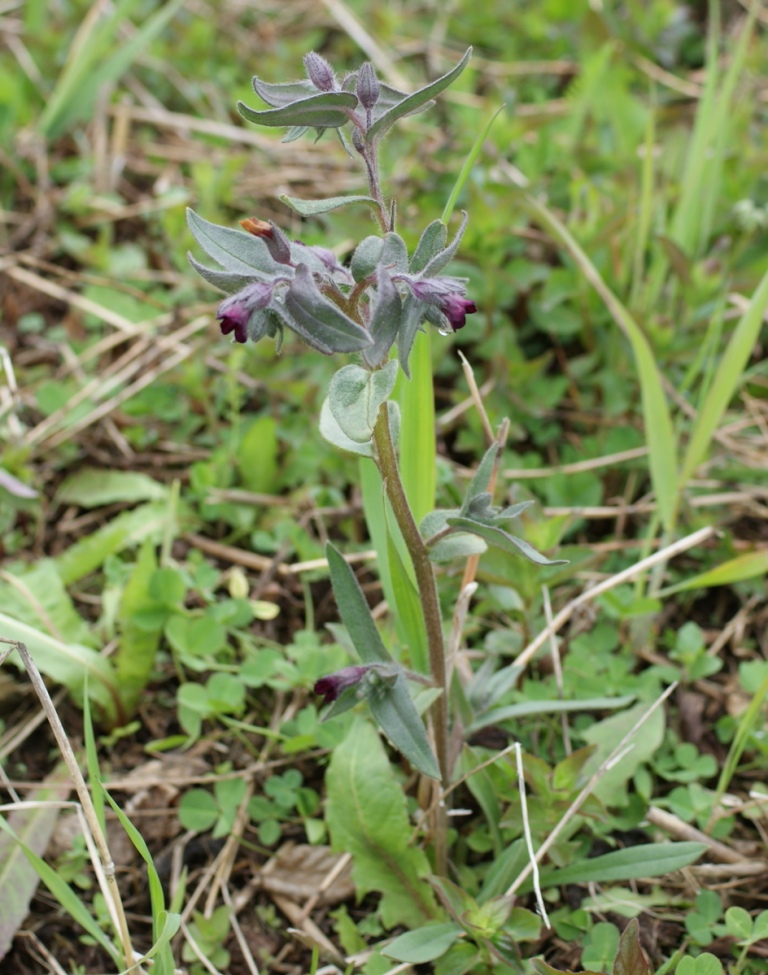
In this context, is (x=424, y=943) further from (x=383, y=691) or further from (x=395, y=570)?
(x=395, y=570)

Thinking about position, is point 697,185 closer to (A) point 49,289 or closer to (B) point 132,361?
(B) point 132,361

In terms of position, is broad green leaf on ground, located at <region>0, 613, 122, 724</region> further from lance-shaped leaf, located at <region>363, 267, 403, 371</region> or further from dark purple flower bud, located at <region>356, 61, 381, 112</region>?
dark purple flower bud, located at <region>356, 61, 381, 112</region>

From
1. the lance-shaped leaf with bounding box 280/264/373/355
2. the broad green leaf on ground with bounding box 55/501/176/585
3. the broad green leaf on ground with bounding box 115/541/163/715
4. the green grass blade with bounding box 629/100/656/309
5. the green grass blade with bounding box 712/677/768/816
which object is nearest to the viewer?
the lance-shaped leaf with bounding box 280/264/373/355

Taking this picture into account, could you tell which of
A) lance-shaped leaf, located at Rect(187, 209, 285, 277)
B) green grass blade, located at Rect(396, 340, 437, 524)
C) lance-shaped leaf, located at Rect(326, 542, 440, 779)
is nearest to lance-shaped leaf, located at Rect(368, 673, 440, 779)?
lance-shaped leaf, located at Rect(326, 542, 440, 779)

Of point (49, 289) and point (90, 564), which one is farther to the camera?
point (49, 289)

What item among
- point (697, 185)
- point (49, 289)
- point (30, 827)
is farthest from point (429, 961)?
point (49, 289)

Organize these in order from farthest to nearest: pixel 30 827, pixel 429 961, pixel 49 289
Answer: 1. pixel 49 289
2. pixel 30 827
3. pixel 429 961

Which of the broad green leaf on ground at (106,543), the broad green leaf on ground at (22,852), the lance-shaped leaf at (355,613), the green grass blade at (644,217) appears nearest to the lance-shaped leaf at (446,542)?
the lance-shaped leaf at (355,613)
